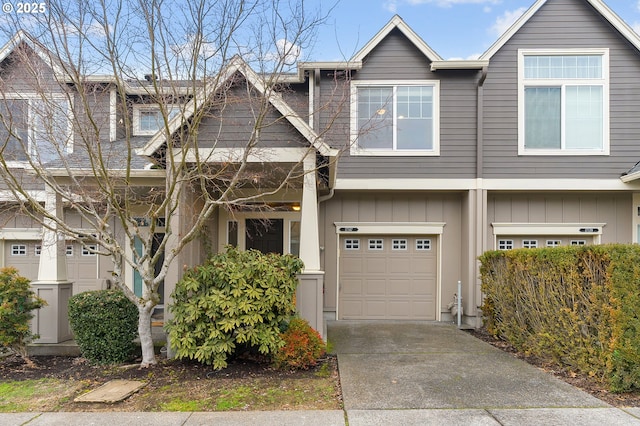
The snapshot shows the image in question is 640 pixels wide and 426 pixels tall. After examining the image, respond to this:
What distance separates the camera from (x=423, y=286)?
31.4 ft

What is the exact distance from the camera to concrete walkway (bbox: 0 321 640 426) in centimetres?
409

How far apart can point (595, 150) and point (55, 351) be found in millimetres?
11503

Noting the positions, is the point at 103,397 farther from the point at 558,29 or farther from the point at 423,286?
the point at 558,29

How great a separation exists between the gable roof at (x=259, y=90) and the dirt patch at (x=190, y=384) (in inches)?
127

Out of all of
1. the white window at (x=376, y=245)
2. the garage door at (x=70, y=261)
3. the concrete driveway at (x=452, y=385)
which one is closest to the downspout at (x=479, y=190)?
the white window at (x=376, y=245)

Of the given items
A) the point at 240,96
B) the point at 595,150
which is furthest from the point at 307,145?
the point at 595,150

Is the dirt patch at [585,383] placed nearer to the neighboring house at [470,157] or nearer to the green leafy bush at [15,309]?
the neighboring house at [470,157]

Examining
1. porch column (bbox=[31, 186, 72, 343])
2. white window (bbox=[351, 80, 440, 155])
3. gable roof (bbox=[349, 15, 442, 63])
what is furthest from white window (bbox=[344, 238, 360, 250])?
porch column (bbox=[31, 186, 72, 343])

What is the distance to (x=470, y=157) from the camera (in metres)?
9.11

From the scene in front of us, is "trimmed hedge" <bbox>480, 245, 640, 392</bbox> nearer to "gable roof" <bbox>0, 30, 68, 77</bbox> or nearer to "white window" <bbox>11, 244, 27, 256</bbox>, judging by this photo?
"gable roof" <bbox>0, 30, 68, 77</bbox>

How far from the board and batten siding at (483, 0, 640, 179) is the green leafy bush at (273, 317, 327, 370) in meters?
5.71

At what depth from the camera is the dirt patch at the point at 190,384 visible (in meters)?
4.52

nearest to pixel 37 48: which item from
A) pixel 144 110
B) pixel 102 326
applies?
pixel 144 110

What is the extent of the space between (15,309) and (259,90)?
4.97m
